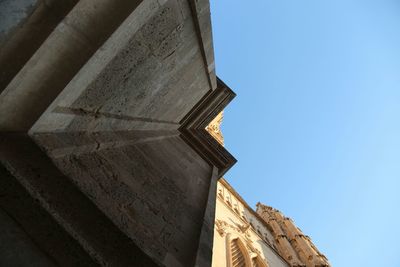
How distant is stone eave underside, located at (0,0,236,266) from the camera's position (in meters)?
1.69

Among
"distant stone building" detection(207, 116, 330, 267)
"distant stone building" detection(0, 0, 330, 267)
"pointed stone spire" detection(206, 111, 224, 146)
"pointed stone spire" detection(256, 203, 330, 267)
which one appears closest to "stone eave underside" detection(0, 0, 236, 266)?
"distant stone building" detection(0, 0, 330, 267)

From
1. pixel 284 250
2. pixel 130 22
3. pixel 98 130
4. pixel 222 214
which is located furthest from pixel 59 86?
pixel 284 250

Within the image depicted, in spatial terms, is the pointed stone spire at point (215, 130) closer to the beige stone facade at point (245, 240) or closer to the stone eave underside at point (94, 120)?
the beige stone facade at point (245, 240)

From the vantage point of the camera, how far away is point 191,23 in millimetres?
3510

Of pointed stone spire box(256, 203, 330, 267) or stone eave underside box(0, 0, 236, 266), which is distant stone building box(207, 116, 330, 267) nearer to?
pointed stone spire box(256, 203, 330, 267)

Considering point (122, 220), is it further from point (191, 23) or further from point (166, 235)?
point (191, 23)

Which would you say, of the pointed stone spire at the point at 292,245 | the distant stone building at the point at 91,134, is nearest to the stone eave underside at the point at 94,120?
the distant stone building at the point at 91,134

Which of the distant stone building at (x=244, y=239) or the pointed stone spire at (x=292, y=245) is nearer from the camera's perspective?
the distant stone building at (x=244, y=239)

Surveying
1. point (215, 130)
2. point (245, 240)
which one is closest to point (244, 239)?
point (245, 240)

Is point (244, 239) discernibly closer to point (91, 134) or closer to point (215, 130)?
A: point (215, 130)

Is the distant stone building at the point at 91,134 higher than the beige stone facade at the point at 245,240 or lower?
higher

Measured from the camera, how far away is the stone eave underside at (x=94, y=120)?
1686mm

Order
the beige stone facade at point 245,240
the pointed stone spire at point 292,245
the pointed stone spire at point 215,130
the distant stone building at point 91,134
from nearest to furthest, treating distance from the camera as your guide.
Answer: the distant stone building at point 91,134 → the beige stone facade at point 245,240 → the pointed stone spire at point 215,130 → the pointed stone spire at point 292,245

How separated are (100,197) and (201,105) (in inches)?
202
